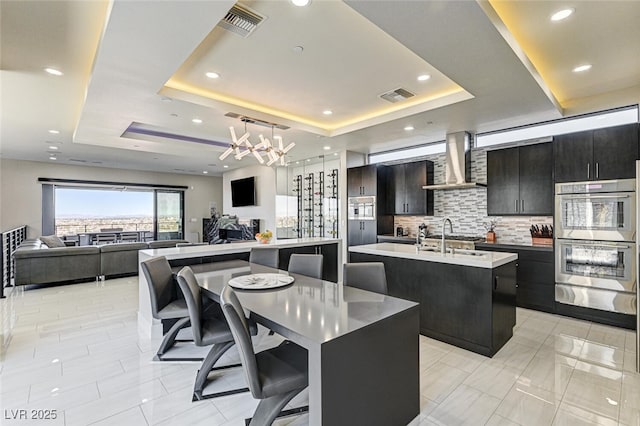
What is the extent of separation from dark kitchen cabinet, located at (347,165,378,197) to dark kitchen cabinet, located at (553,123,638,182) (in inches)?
121

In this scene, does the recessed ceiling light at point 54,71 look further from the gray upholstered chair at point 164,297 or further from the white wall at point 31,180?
the white wall at point 31,180

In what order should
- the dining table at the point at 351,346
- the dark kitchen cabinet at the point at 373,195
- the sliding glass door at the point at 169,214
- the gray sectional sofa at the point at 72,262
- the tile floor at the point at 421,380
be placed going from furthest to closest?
the sliding glass door at the point at 169,214 < the dark kitchen cabinet at the point at 373,195 < the gray sectional sofa at the point at 72,262 < the tile floor at the point at 421,380 < the dining table at the point at 351,346

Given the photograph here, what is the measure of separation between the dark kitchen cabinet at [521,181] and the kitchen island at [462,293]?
5.57 feet

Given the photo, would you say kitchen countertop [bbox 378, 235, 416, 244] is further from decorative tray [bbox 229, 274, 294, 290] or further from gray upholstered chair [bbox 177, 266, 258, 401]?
gray upholstered chair [bbox 177, 266, 258, 401]

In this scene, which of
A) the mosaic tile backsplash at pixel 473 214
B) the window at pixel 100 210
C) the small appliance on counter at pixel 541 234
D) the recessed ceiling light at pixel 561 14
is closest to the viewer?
the recessed ceiling light at pixel 561 14

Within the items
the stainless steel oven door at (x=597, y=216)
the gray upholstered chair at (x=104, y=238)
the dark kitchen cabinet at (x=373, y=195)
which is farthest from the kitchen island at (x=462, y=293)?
the gray upholstered chair at (x=104, y=238)

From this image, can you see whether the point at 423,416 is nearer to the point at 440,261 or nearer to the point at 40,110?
the point at 440,261

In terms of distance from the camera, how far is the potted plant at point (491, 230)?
5.13 m

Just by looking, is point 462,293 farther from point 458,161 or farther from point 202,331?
point 458,161

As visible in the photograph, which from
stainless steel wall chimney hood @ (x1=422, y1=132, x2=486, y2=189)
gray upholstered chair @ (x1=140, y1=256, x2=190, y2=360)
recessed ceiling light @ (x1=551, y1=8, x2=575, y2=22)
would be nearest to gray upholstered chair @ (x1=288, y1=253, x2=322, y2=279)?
gray upholstered chair @ (x1=140, y1=256, x2=190, y2=360)

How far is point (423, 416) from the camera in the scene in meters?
2.13

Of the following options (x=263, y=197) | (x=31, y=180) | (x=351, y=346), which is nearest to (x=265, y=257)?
(x=351, y=346)

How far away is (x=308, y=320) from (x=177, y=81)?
3.26 meters

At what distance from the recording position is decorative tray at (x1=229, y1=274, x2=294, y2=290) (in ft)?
8.09
